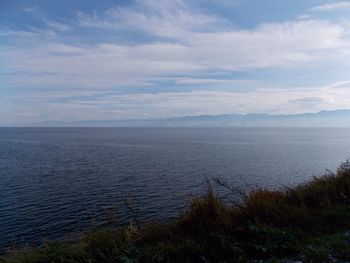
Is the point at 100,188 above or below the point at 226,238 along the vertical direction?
below

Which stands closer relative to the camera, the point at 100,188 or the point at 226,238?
the point at 226,238

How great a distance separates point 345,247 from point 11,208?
24394 millimetres

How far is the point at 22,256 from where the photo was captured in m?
6.09

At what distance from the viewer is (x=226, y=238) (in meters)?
6.66

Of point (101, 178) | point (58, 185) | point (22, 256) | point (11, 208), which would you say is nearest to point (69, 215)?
point (11, 208)

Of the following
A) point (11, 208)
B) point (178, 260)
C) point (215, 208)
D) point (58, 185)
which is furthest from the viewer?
point (58, 185)

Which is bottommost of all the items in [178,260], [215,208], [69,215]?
[69,215]

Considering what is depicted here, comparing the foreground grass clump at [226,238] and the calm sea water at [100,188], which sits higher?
the foreground grass clump at [226,238]

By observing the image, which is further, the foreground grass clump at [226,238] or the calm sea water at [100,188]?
the calm sea water at [100,188]

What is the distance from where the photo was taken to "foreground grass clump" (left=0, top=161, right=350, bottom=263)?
19.6ft

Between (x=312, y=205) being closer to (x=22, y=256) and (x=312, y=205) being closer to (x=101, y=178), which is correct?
(x=22, y=256)

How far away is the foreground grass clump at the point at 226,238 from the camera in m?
5.98

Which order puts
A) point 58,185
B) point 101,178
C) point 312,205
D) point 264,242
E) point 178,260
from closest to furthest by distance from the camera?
1. point 178,260
2. point 264,242
3. point 312,205
4. point 58,185
5. point 101,178

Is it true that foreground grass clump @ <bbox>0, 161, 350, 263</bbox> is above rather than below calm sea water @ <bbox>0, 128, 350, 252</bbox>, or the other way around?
above
